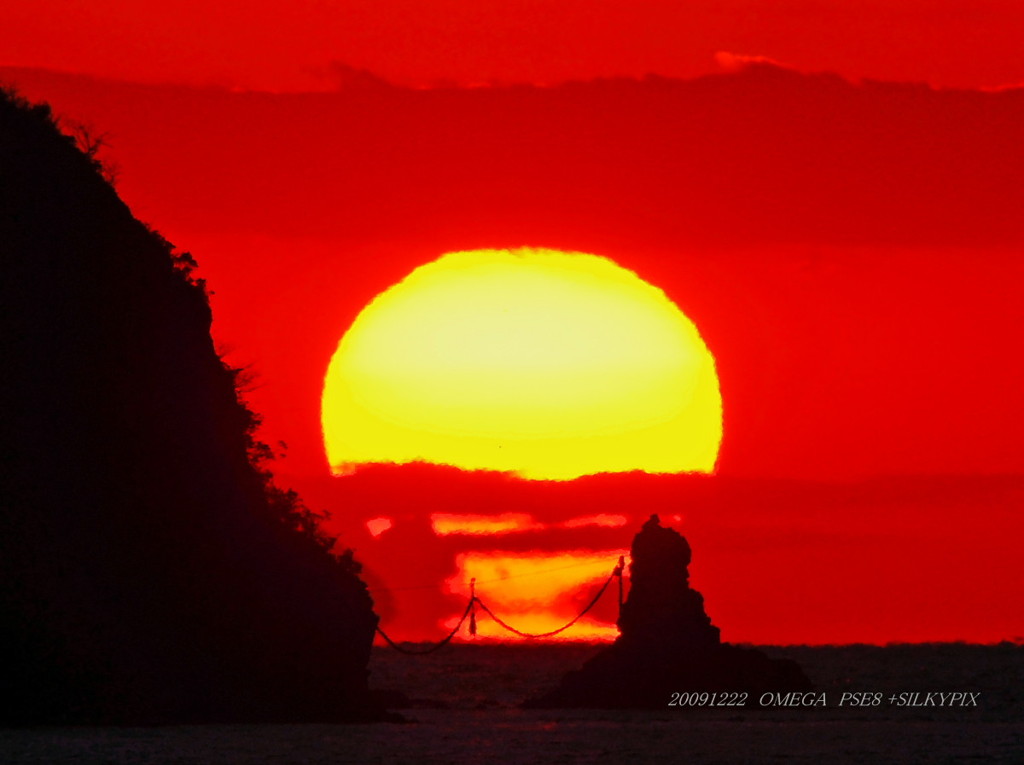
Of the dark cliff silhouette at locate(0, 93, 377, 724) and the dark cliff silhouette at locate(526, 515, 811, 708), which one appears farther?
the dark cliff silhouette at locate(526, 515, 811, 708)

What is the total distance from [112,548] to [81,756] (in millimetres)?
8442

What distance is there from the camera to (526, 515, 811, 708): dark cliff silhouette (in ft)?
244

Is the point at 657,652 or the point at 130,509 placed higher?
the point at 657,652

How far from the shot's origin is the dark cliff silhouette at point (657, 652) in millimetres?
74500

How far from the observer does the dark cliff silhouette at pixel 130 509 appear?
45.3 meters

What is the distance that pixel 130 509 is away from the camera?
48375 mm

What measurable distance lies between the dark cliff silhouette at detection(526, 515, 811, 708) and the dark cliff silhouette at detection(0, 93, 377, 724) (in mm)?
20880

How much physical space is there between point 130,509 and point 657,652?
3183 centimetres

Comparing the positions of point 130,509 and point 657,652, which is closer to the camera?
point 130,509

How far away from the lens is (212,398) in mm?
53250

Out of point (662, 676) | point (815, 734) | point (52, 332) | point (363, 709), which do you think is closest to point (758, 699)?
point (662, 676)

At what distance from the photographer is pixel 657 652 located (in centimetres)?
7600

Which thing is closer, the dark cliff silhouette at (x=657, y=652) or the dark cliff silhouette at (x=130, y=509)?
the dark cliff silhouette at (x=130, y=509)

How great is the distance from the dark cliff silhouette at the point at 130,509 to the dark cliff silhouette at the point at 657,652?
20880mm
